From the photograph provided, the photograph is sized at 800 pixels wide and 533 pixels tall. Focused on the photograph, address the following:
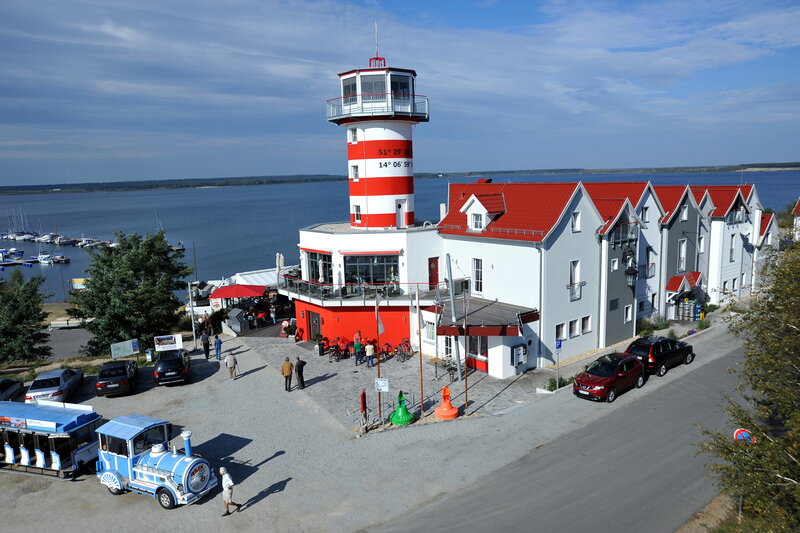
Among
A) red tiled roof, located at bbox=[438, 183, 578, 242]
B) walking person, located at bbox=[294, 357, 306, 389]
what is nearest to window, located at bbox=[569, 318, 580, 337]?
red tiled roof, located at bbox=[438, 183, 578, 242]

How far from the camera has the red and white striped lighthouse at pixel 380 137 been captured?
91.2 feet

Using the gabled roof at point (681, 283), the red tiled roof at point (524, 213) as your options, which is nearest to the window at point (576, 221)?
the red tiled roof at point (524, 213)

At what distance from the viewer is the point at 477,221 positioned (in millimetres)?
25828

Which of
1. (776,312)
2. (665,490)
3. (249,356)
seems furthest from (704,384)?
(249,356)

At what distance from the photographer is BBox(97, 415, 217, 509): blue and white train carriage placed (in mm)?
13242

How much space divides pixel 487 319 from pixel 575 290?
510 centimetres

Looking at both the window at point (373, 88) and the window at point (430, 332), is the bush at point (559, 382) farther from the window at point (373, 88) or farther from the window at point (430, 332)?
the window at point (373, 88)

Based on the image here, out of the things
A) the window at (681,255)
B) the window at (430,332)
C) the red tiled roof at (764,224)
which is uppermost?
the red tiled roof at (764,224)

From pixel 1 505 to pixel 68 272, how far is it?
325ft

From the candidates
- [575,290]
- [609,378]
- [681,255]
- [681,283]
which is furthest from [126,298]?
[681,255]

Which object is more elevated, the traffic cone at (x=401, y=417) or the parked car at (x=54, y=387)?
the parked car at (x=54, y=387)

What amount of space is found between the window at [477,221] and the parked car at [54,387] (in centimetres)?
1830

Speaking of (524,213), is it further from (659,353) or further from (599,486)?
(599,486)

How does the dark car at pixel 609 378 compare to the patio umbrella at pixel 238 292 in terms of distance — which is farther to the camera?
the patio umbrella at pixel 238 292
